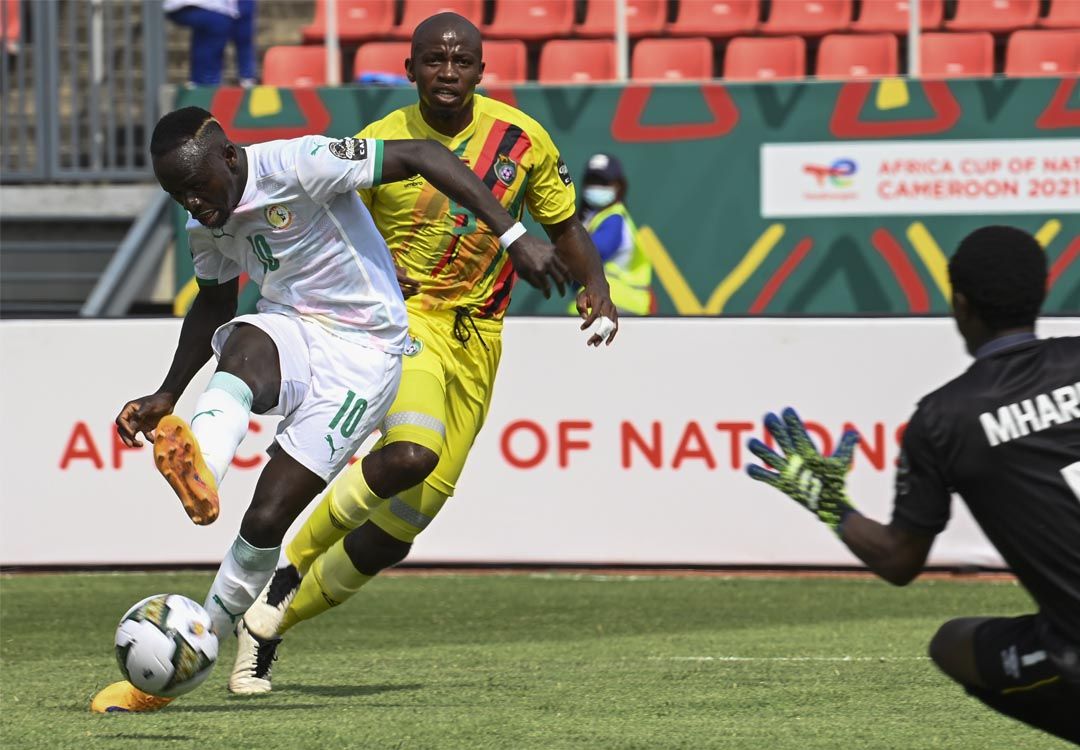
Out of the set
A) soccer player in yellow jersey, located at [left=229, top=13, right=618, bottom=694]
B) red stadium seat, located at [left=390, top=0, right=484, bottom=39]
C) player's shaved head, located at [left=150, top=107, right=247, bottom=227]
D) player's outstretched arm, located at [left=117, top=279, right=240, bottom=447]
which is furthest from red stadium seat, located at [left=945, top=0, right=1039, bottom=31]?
player's shaved head, located at [left=150, top=107, right=247, bottom=227]

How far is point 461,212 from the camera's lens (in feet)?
23.1

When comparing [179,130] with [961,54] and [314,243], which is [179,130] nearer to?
[314,243]

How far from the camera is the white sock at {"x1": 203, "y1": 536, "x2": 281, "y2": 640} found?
582cm

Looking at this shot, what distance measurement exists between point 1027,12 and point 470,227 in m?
9.15

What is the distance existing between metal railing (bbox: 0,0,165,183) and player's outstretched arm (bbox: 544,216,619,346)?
8.78 metres

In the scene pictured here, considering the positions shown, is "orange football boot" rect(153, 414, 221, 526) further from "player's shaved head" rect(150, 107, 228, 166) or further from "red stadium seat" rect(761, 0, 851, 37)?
"red stadium seat" rect(761, 0, 851, 37)

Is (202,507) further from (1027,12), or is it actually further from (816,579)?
(1027,12)

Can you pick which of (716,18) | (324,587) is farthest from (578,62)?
(324,587)

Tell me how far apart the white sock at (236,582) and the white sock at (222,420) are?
373 millimetres

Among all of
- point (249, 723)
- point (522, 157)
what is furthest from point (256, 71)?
point (249, 723)

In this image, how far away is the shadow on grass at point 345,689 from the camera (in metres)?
6.62

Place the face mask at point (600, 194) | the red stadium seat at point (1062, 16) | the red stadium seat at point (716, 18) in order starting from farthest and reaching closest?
the red stadium seat at point (716, 18), the red stadium seat at point (1062, 16), the face mask at point (600, 194)

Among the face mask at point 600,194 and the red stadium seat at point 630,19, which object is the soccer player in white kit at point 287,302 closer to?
the face mask at point 600,194

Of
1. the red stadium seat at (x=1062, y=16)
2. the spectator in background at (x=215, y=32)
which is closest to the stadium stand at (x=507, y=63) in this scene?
the spectator in background at (x=215, y=32)
